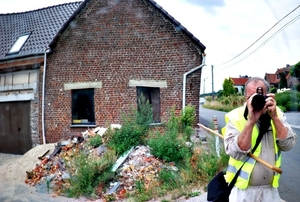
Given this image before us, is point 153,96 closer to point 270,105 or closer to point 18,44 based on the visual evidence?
point 18,44

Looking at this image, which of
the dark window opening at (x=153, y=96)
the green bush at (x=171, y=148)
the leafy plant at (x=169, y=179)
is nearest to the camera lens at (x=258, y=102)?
the leafy plant at (x=169, y=179)

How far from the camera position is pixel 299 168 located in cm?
500

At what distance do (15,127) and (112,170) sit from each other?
3922 mm

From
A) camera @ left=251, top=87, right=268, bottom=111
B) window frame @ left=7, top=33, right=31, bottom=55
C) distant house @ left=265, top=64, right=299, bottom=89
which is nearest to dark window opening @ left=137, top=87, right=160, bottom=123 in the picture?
window frame @ left=7, top=33, right=31, bottom=55

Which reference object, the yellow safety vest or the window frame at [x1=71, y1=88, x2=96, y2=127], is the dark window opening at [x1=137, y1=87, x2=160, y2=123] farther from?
the yellow safety vest

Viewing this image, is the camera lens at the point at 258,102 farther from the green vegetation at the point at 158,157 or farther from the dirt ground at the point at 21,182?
the green vegetation at the point at 158,157

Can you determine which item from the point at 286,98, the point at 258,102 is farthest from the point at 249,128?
the point at 286,98

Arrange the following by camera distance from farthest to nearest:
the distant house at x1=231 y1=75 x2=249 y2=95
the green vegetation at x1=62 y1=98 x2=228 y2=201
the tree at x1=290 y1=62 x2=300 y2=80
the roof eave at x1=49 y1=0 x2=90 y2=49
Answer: the roof eave at x1=49 y1=0 x2=90 y2=49, the green vegetation at x1=62 y1=98 x2=228 y2=201, the tree at x1=290 y1=62 x2=300 y2=80, the distant house at x1=231 y1=75 x2=249 y2=95

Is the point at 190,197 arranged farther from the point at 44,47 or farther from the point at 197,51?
the point at 44,47

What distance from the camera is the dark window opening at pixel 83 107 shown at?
872cm

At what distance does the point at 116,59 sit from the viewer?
8.51 metres

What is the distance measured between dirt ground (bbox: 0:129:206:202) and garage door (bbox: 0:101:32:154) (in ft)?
1.02

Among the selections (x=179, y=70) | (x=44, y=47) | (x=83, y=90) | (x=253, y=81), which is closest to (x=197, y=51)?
(x=179, y=70)

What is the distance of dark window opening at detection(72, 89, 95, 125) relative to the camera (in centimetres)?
872
